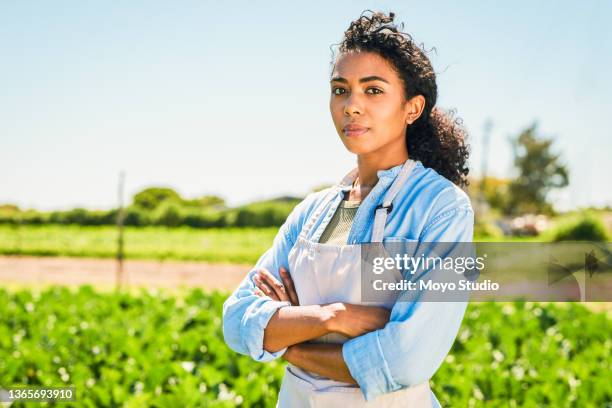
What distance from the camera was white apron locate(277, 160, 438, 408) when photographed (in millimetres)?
1698

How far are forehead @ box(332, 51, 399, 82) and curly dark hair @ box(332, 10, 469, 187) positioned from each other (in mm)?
15

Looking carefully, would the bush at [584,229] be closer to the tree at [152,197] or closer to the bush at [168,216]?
the bush at [168,216]

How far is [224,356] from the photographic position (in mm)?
4266

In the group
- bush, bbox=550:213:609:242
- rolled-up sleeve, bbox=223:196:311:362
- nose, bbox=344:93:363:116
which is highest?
nose, bbox=344:93:363:116

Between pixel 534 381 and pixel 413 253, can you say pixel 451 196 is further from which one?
pixel 534 381

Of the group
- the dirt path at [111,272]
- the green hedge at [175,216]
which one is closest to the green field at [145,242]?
the green hedge at [175,216]

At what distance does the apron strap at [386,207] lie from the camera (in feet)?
5.54

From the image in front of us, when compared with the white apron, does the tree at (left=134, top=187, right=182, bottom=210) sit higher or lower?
lower

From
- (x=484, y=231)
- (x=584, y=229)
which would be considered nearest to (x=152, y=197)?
(x=484, y=231)

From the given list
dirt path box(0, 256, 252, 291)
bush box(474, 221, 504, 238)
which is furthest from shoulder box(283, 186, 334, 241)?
bush box(474, 221, 504, 238)

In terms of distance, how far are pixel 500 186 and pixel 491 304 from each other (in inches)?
1607

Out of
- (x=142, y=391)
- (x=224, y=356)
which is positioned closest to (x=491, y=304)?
(x=224, y=356)

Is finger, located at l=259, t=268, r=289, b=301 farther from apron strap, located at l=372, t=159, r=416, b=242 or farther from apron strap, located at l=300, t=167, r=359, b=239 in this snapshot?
apron strap, located at l=372, t=159, r=416, b=242

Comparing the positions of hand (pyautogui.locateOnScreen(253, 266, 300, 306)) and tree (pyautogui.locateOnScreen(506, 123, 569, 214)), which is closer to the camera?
hand (pyautogui.locateOnScreen(253, 266, 300, 306))
